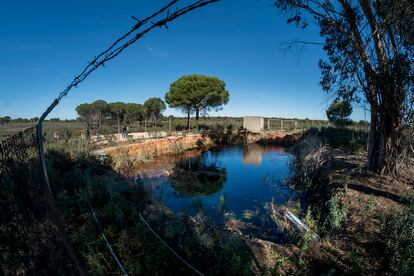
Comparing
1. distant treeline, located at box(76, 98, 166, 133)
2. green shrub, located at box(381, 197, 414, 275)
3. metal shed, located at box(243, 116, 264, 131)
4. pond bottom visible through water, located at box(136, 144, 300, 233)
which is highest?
distant treeline, located at box(76, 98, 166, 133)

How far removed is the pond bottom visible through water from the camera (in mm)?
6652

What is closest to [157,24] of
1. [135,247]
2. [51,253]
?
[51,253]

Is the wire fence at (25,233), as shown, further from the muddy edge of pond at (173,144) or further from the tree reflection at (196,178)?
the muddy edge of pond at (173,144)

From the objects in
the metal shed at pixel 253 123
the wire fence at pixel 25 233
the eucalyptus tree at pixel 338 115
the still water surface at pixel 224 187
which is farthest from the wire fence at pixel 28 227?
the metal shed at pixel 253 123

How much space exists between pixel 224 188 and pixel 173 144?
876 centimetres

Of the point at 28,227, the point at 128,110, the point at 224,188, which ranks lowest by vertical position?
the point at 224,188

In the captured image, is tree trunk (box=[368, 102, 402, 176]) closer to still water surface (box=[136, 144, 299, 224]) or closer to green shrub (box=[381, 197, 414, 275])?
still water surface (box=[136, 144, 299, 224])

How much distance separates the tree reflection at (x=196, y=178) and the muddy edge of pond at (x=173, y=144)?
6.83 feet

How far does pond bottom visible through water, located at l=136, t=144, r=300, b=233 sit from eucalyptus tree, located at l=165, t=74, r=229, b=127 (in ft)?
39.8

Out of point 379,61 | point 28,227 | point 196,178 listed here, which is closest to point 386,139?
point 379,61

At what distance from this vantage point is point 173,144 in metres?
17.5

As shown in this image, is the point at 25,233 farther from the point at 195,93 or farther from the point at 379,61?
the point at 195,93

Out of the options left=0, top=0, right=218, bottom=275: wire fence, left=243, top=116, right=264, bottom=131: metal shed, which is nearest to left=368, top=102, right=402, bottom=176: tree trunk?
left=0, top=0, right=218, bottom=275: wire fence

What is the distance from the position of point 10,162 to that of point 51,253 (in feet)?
2.10
